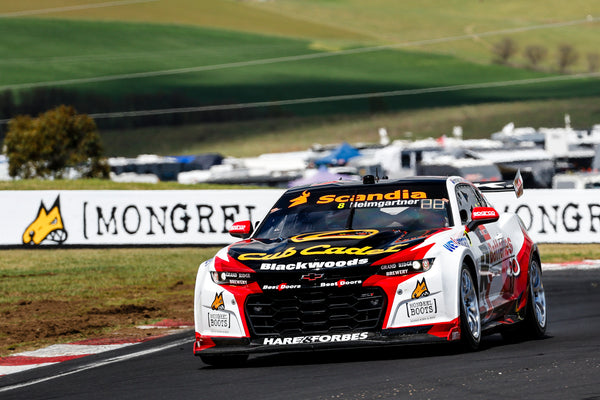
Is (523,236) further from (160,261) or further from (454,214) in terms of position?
(160,261)

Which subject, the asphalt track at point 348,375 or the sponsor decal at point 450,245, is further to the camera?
the sponsor decal at point 450,245

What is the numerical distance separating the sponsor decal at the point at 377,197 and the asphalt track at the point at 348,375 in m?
1.24

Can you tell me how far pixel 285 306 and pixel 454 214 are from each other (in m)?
1.77

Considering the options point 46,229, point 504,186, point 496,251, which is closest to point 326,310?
point 496,251

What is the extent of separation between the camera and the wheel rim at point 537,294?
1025cm

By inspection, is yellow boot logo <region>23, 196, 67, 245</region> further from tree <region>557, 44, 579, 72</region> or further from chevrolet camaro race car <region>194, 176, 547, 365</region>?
tree <region>557, 44, 579, 72</region>

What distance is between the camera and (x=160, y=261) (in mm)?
24500

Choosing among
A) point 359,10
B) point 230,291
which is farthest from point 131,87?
→ point 230,291

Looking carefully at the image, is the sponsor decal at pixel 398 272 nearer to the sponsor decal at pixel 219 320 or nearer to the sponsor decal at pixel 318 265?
the sponsor decal at pixel 318 265

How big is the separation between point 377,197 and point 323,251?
1289 millimetres

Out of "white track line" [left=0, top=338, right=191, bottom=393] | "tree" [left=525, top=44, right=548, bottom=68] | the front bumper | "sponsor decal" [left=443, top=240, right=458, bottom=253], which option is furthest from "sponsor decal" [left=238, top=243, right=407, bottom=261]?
"tree" [left=525, top=44, right=548, bottom=68]

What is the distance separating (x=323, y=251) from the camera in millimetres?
8406

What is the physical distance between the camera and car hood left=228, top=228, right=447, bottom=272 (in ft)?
27.1

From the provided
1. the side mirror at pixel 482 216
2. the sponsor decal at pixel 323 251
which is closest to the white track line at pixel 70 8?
the side mirror at pixel 482 216
